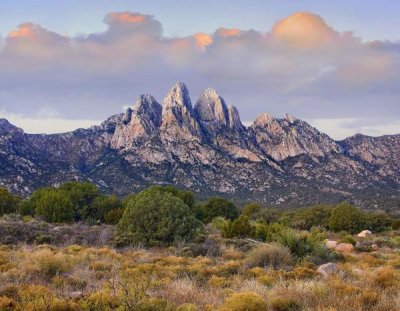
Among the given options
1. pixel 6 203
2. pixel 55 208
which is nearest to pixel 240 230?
pixel 55 208

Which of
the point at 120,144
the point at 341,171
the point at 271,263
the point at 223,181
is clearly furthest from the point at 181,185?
the point at 271,263

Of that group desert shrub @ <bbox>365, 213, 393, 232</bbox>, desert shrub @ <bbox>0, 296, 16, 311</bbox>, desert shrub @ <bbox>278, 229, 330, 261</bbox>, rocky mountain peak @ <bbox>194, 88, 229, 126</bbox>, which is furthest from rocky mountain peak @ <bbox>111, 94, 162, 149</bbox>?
desert shrub @ <bbox>0, 296, 16, 311</bbox>

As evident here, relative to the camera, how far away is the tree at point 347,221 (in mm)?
42750

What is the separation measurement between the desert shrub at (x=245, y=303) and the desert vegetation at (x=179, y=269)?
0.06 ft

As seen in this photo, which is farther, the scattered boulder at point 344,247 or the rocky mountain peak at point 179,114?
the rocky mountain peak at point 179,114

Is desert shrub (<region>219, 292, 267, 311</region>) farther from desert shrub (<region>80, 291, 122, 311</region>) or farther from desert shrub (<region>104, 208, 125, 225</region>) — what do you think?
desert shrub (<region>104, 208, 125, 225</region>)

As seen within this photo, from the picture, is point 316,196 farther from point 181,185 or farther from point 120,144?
point 120,144

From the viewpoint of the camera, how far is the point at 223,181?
4948 inches

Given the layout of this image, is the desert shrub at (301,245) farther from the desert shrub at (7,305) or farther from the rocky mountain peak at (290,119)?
the rocky mountain peak at (290,119)

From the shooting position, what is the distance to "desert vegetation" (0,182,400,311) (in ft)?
27.0

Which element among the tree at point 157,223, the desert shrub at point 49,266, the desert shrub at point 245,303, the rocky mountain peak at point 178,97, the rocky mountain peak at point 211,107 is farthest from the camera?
the rocky mountain peak at point 211,107

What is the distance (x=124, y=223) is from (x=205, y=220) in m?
26.4

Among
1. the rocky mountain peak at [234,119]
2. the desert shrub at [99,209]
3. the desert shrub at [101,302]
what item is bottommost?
the desert shrub at [99,209]

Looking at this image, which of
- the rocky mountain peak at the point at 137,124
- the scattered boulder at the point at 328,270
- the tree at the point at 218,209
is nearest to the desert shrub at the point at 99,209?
the tree at the point at 218,209
